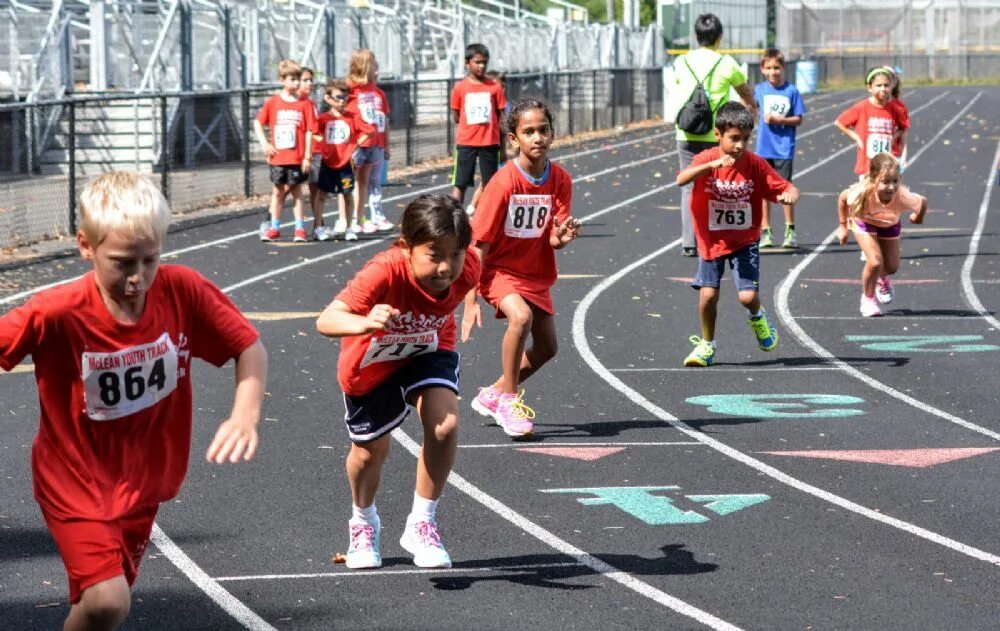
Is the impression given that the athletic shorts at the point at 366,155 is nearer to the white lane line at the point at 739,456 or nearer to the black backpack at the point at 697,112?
the black backpack at the point at 697,112

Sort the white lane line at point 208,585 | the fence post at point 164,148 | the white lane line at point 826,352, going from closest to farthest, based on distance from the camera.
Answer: the white lane line at point 208,585 → the white lane line at point 826,352 → the fence post at point 164,148

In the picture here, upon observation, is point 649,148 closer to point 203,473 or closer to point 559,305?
point 559,305

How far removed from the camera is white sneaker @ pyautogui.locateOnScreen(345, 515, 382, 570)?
6660 mm

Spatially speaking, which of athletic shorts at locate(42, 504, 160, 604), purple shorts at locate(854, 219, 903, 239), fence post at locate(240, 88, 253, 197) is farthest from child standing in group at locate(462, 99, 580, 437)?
fence post at locate(240, 88, 253, 197)

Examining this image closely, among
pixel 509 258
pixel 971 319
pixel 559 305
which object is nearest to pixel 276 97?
pixel 559 305

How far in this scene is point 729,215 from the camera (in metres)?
11.3

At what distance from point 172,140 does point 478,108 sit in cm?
749

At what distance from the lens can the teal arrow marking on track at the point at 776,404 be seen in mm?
10070

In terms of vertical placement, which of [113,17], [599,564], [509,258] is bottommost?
[599,564]

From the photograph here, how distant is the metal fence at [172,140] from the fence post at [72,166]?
0.02 metres

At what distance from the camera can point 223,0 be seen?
115 ft

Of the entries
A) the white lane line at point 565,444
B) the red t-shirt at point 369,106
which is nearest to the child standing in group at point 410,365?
the white lane line at point 565,444

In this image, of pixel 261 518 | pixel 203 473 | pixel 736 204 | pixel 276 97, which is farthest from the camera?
pixel 276 97

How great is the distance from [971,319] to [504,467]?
651cm
